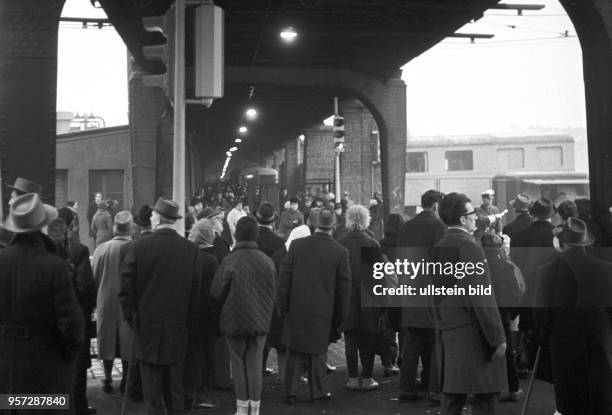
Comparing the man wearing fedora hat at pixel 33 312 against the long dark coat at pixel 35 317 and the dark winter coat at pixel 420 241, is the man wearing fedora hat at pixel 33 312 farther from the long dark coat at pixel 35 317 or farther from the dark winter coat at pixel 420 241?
the dark winter coat at pixel 420 241

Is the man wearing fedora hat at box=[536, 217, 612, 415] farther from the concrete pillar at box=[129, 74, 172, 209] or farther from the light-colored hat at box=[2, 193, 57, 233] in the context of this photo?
the concrete pillar at box=[129, 74, 172, 209]

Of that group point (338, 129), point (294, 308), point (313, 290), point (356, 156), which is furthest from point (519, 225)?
point (356, 156)

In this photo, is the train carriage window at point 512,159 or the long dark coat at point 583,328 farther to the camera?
the train carriage window at point 512,159

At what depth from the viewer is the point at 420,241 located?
29.8ft

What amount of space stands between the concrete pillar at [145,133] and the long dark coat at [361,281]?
12288 mm

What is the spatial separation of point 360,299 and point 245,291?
6.64ft

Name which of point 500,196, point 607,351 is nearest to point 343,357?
point 607,351

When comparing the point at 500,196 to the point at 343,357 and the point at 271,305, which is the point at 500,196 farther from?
the point at 271,305

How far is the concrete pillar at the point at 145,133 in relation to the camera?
21.3 m

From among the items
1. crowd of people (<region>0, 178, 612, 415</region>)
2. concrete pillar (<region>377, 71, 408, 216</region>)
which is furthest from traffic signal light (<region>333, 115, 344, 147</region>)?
crowd of people (<region>0, 178, 612, 415</region>)

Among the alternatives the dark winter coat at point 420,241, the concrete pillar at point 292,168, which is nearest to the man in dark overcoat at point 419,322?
the dark winter coat at point 420,241

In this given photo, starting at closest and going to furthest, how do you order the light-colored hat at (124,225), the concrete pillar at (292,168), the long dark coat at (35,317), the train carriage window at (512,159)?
the long dark coat at (35,317) → the light-colored hat at (124,225) → the train carriage window at (512,159) → the concrete pillar at (292,168)

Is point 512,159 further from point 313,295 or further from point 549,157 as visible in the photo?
point 313,295

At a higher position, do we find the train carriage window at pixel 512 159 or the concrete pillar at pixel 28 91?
the train carriage window at pixel 512 159
